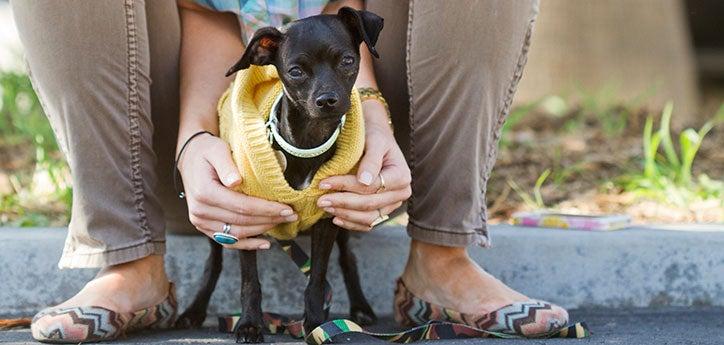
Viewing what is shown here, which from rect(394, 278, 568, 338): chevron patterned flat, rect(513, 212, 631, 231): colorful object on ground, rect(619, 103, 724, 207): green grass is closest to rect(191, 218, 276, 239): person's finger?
rect(394, 278, 568, 338): chevron patterned flat

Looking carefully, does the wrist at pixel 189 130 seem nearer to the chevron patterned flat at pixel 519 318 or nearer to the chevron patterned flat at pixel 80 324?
the chevron patterned flat at pixel 80 324

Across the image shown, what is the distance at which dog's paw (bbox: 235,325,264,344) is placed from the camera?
280 centimetres

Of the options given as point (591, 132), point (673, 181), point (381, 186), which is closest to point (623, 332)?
point (381, 186)

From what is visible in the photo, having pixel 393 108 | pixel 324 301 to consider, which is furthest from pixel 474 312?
pixel 393 108

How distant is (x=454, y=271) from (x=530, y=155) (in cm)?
195

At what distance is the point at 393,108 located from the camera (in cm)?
315

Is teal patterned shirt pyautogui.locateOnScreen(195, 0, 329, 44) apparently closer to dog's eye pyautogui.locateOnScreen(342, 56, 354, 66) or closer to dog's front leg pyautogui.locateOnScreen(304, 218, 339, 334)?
dog's eye pyautogui.locateOnScreen(342, 56, 354, 66)

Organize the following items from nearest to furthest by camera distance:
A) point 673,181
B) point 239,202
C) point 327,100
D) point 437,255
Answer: point 327,100, point 239,202, point 437,255, point 673,181

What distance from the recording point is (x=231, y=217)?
2.70 m

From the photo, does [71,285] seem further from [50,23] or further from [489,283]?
[489,283]

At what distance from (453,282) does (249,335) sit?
22.9 inches

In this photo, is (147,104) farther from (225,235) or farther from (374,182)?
(374,182)

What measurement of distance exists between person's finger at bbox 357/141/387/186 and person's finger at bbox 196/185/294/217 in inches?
8.0

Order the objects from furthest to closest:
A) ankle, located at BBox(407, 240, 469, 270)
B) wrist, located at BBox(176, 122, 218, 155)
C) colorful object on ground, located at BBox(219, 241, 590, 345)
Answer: ankle, located at BBox(407, 240, 469, 270), wrist, located at BBox(176, 122, 218, 155), colorful object on ground, located at BBox(219, 241, 590, 345)
